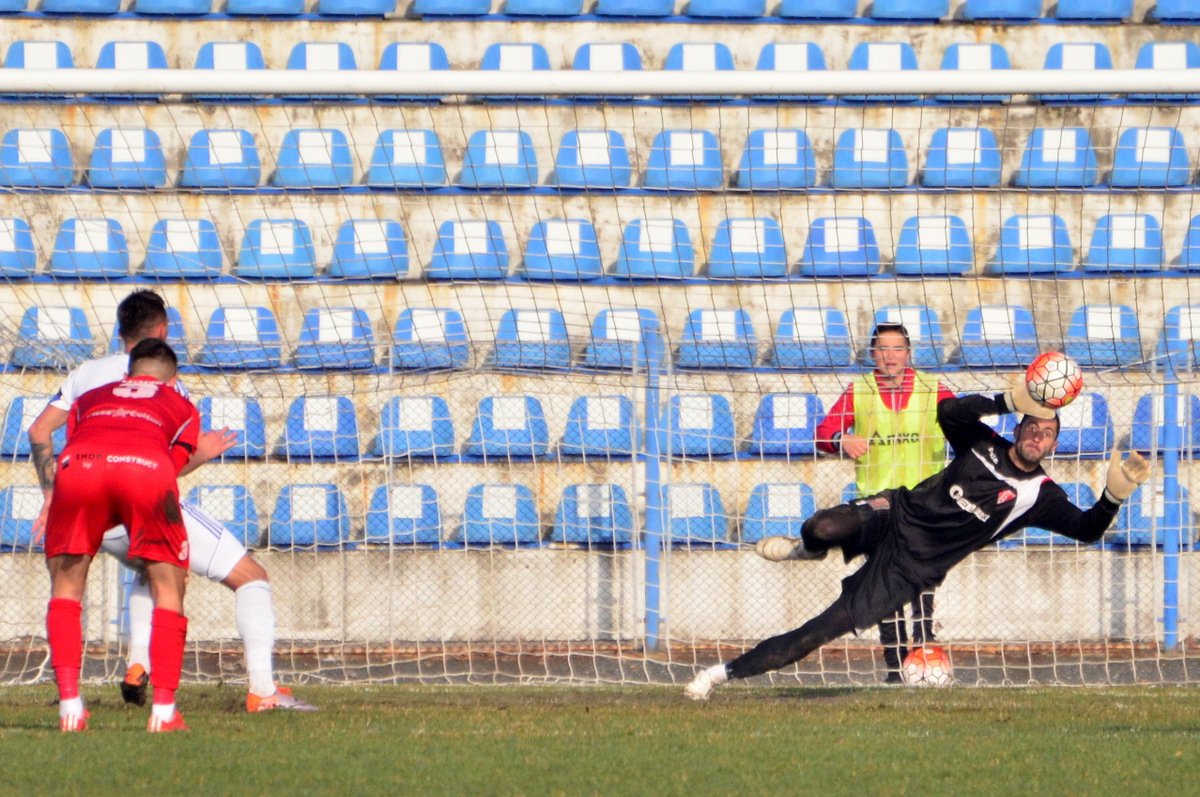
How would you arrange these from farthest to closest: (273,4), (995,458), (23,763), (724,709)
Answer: (273,4) < (995,458) < (724,709) < (23,763)

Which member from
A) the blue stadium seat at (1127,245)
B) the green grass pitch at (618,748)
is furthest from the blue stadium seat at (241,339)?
the blue stadium seat at (1127,245)

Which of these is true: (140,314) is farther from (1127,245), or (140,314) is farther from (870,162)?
(1127,245)

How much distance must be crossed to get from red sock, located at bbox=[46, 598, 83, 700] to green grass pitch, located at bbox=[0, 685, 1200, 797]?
0.76ft

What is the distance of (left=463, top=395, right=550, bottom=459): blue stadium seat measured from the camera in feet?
36.0

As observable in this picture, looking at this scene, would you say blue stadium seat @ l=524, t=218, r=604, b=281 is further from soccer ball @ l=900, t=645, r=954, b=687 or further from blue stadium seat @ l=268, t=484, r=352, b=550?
soccer ball @ l=900, t=645, r=954, b=687

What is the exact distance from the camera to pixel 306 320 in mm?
11391

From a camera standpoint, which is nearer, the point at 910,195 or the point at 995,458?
the point at 995,458

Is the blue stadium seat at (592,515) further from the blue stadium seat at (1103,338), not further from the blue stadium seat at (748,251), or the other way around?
the blue stadium seat at (1103,338)

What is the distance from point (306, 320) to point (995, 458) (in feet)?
17.1

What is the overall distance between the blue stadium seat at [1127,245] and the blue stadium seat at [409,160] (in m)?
4.72

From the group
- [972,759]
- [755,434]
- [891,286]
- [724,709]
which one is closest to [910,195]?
[891,286]

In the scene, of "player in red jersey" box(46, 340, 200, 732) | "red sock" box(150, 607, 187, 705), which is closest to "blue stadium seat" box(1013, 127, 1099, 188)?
"player in red jersey" box(46, 340, 200, 732)

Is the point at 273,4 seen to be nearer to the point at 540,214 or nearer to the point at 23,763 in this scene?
the point at 540,214

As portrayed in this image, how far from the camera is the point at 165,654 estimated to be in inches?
243
